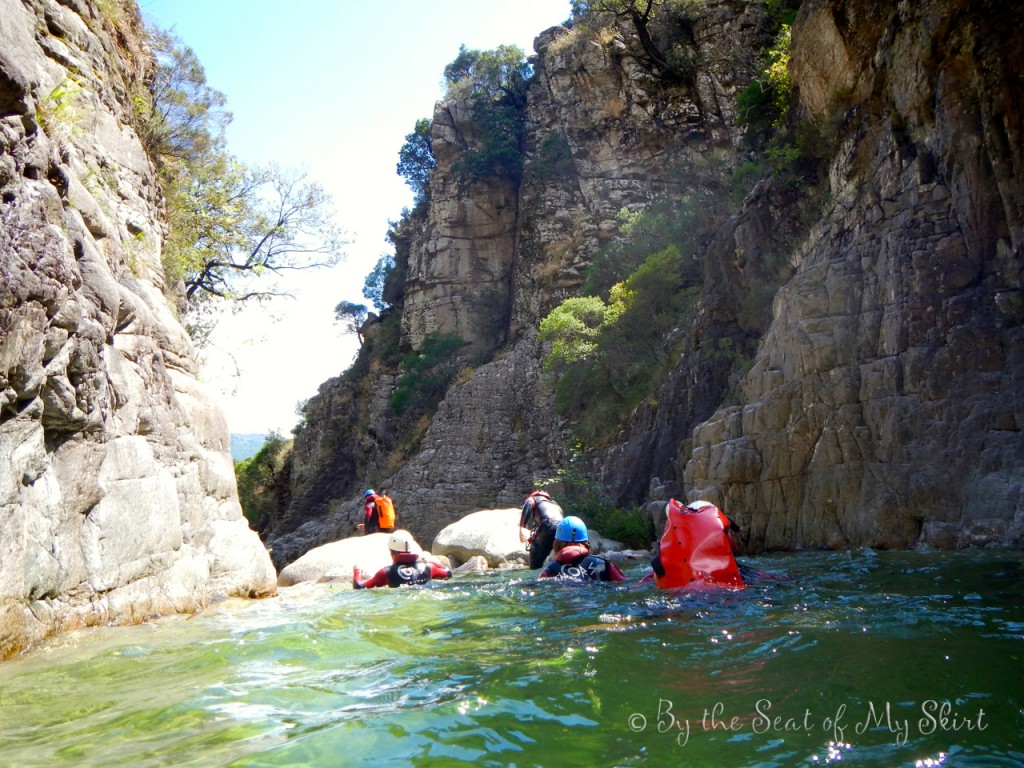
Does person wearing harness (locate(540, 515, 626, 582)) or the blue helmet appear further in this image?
the blue helmet

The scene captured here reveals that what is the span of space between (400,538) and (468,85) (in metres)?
30.6

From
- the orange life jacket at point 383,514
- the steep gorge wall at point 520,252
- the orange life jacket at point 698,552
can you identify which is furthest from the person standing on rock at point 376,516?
the orange life jacket at point 698,552

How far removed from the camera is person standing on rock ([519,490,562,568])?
1027cm

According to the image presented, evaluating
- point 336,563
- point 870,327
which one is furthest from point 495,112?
point 870,327

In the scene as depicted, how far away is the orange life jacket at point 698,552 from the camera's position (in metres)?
6.86

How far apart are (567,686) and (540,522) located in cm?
650

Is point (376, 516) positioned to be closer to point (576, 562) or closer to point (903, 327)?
point (576, 562)

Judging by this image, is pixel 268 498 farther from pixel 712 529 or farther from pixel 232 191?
pixel 712 529

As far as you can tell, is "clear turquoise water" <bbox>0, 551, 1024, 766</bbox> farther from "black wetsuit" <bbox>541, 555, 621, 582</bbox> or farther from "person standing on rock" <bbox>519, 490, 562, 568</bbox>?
"person standing on rock" <bbox>519, 490, 562, 568</bbox>

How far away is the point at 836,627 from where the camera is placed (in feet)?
16.5

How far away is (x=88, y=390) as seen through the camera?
6031 millimetres

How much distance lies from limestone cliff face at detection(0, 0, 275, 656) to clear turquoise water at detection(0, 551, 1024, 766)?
0.54 metres

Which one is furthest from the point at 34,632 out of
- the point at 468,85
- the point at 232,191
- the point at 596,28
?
the point at 468,85

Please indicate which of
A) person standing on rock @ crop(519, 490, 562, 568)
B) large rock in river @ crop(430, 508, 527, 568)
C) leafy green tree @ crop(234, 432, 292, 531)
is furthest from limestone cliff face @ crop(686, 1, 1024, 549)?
leafy green tree @ crop(234, 432, 292, 531)
